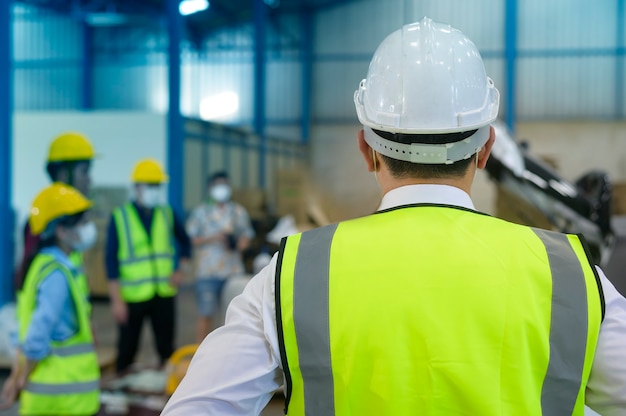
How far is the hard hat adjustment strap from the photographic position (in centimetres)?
112

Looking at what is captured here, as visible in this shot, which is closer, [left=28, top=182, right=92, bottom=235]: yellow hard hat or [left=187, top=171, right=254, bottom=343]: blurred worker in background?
[left=28, top=182, right=92, bottom=235]: yellow hard hat

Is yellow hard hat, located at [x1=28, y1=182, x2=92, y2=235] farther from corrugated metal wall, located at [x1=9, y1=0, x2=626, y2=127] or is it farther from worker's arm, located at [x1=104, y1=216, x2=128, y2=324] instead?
corrugated metal wall, located at [x1=9, y1=0, x2=626, y2=127]

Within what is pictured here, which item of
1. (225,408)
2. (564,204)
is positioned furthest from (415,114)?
(564,204)

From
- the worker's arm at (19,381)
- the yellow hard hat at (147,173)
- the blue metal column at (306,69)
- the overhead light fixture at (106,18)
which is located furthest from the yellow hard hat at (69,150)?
the blue metal column at (306,69)

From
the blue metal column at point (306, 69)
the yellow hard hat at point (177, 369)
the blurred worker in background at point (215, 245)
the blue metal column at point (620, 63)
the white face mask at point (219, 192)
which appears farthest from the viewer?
the blue metal column at point (306, 69)

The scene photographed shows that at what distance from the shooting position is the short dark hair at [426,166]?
3.69 feet

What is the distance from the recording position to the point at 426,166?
113cm

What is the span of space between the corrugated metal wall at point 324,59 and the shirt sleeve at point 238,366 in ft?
54.6

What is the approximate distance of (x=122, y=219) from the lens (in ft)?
16.4

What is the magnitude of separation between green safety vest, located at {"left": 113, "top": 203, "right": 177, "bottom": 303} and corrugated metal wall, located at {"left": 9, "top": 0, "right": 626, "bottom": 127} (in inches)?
495

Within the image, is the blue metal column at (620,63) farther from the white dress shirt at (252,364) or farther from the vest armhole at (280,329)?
the vest armhole at (280,329)

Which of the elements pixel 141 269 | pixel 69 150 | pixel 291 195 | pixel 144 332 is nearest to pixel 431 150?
pixel 69 150

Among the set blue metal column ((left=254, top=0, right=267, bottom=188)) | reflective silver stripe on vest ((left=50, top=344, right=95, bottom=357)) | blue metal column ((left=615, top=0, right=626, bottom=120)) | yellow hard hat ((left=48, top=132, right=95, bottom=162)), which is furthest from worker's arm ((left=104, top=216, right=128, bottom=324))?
blue metal column ((left=615, top=0, right=626, bottom=120))

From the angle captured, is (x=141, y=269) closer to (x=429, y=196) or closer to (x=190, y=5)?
(x=429, y=196)
